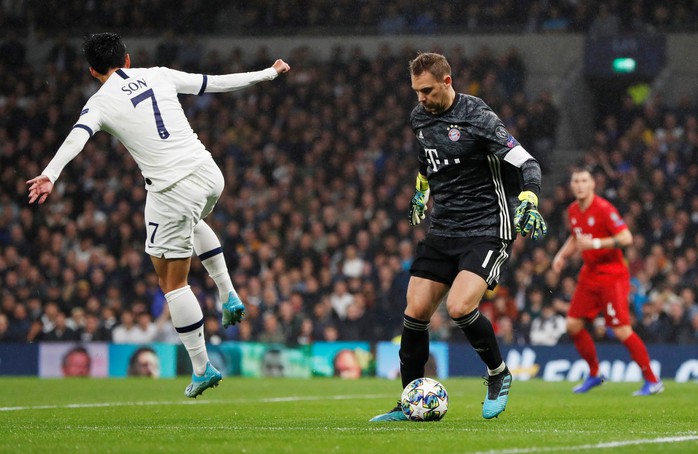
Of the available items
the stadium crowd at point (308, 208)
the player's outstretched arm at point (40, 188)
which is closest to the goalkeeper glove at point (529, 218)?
the player's outstretched arm at point (40, 188)

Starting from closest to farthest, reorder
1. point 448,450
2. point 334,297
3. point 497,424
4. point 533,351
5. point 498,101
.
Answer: point 448,450 → point 497,424 → point 533,351 → point 334,297 → point 498,101

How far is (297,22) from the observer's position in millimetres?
26172

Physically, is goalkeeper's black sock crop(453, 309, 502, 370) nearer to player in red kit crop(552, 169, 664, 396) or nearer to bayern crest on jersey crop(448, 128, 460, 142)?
bayern crest on jersey crop(448, 128, 460, 142)

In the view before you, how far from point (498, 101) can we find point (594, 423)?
15497 millimetres

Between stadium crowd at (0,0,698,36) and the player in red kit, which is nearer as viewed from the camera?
the player in red kit

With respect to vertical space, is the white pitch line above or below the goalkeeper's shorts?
below

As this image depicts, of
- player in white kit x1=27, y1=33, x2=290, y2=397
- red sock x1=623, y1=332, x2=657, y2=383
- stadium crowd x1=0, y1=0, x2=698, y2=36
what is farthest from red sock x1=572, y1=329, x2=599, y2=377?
stadium crowd x1=0, y1=0, x2=698, y2=36

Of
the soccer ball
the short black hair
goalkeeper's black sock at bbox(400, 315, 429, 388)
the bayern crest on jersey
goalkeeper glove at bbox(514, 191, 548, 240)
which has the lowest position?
the soccer ball

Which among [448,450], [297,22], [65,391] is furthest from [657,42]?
[448,450]

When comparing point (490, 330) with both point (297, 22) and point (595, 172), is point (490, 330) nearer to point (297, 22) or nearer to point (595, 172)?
point (595, 172)

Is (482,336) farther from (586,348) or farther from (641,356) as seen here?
(586,348)

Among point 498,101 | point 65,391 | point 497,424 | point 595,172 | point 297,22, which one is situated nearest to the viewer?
point 497,424

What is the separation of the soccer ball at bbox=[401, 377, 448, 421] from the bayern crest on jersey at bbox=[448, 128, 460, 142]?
5.61 ft

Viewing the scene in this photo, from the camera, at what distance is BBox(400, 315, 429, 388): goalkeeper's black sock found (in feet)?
27.3
